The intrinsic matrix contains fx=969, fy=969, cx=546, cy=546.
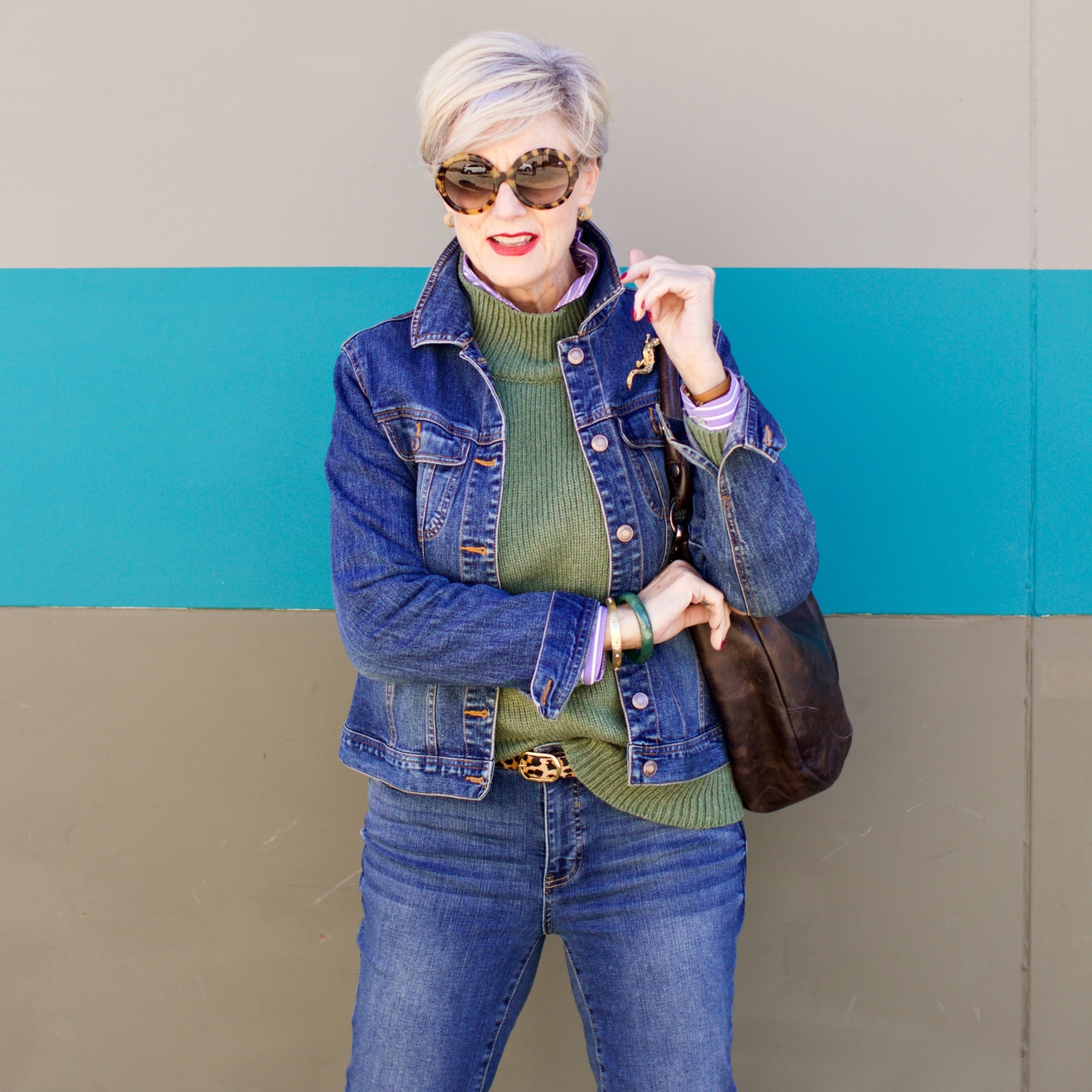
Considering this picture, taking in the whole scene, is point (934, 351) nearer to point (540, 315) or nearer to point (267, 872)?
point (540, 315)

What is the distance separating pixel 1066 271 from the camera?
86.5 inches

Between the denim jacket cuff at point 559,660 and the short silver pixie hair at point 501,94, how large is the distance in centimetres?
76

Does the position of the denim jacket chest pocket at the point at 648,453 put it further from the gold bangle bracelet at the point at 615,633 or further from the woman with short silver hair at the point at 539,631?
the gold bangle bracelet at the point at 615,633

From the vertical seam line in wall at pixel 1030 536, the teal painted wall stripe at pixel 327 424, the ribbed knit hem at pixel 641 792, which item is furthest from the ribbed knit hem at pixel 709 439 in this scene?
the vertical seam line in wall at pixel 1030 536

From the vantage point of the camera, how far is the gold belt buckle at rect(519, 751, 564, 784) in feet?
5.07

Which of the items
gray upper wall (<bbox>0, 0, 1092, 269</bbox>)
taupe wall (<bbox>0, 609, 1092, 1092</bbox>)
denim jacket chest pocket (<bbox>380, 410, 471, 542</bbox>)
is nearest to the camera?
denim jacket chest pocket (<bbox>380, 410, 471, 542</bbox>)

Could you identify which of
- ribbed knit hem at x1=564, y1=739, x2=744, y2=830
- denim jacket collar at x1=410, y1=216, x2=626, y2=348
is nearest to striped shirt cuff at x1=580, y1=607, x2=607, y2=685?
ribbed knit hem at x1=564, y1=739, x2=744, y2=830

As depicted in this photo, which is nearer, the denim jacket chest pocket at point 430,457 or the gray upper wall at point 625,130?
the denim jacket chest pocket at point 430,457

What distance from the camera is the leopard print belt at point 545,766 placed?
5.07 feet

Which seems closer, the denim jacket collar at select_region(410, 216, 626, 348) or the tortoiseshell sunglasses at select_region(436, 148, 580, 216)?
the tortoiseshell sunglasses at select_region(436, 148, 580, 216)

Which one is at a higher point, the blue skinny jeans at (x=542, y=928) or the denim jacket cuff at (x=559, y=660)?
the denim jacket cuff at (x=559, y=660)

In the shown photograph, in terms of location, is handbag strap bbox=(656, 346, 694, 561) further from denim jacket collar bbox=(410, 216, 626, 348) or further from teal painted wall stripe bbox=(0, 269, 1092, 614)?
teal painted wall stripe bbox=(0, 269, 1092, 614)

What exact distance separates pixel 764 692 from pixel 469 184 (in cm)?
96

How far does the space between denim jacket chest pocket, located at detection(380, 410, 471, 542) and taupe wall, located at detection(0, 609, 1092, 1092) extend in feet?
2.57
